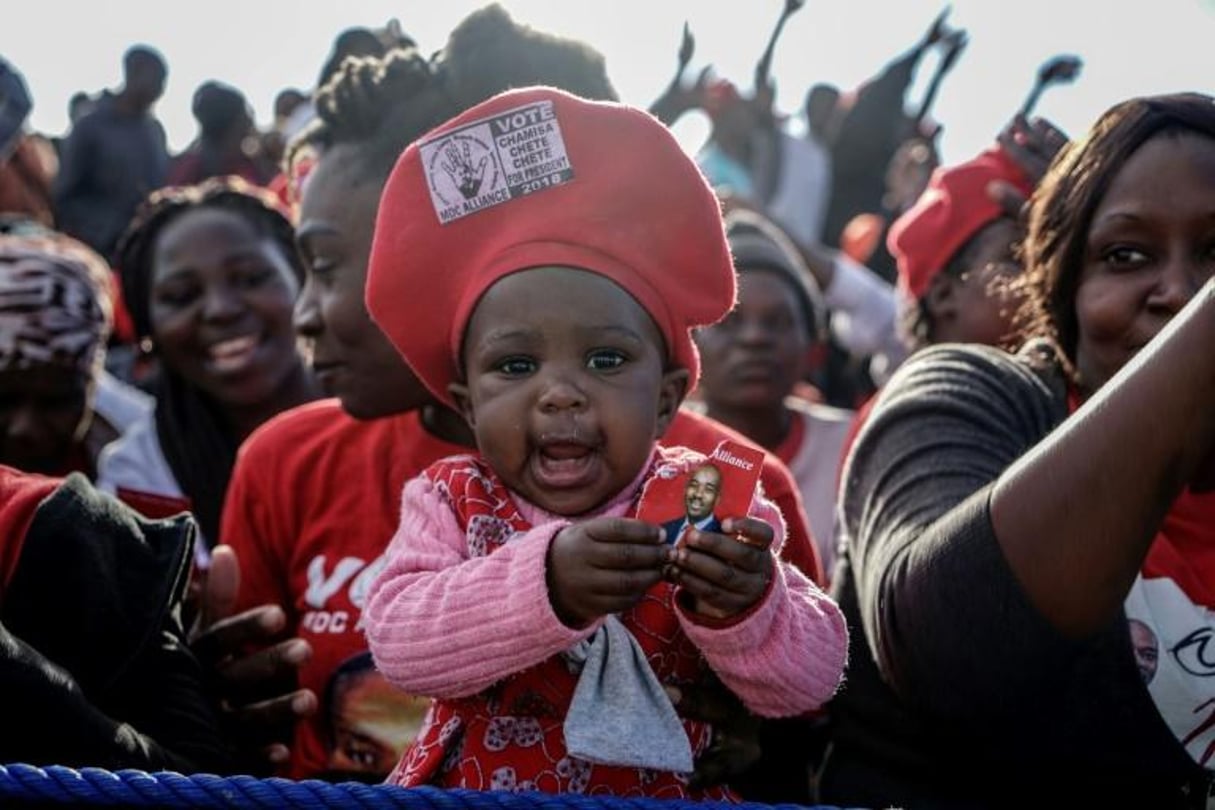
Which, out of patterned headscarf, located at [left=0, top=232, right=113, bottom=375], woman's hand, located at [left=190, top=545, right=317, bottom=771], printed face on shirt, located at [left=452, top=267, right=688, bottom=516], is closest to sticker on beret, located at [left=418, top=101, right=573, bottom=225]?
printed face on shirt, located at [left=452, top=267, right=688, bottom=516]

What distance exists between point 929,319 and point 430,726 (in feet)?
8.18

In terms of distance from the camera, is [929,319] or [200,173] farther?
[200,173]

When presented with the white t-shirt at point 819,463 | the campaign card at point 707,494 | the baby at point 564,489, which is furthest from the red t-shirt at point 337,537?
the white t-shirt at point 819,463

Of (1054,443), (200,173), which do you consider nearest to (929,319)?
(1054,443)

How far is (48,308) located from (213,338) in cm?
57

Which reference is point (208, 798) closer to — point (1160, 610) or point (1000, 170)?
point (1160, 610)

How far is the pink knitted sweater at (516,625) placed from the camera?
5.60ft

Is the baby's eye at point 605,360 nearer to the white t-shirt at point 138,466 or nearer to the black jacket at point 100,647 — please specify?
the black jacket at point 100,647

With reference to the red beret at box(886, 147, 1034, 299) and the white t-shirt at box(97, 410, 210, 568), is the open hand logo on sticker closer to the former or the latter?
the red beret at box(886, 147, 1034, 299)

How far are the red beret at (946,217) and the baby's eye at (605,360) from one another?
204cm

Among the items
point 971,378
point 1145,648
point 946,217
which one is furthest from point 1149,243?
point 946,217

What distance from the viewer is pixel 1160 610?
6.92 ft

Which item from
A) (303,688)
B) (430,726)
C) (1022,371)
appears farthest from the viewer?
(303,688)

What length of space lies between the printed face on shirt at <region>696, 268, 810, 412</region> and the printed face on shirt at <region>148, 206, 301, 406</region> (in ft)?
4.32
